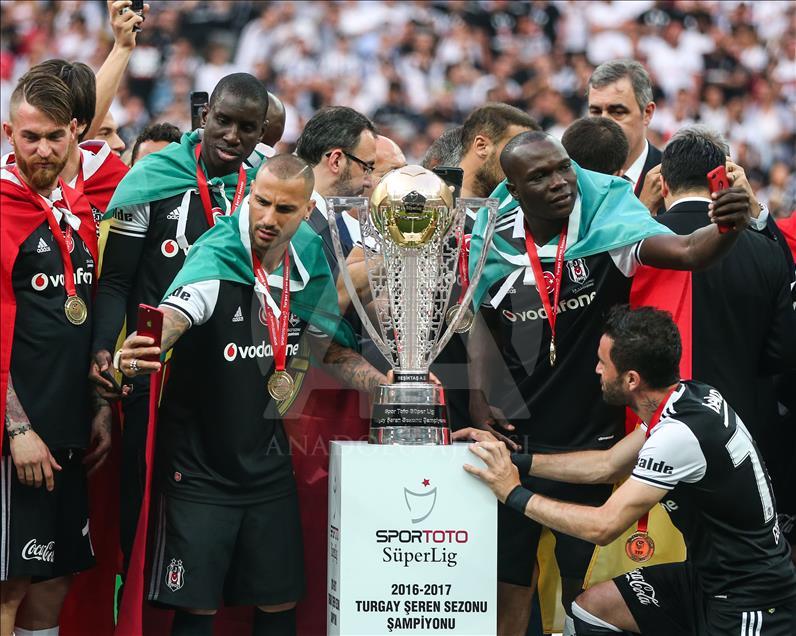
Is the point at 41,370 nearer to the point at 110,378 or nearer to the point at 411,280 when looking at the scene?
the point at 110,378

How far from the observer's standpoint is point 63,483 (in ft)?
12.7

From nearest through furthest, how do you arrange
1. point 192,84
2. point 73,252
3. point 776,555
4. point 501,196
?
point 776,555
point 73,252
point 501,196
point 192,84

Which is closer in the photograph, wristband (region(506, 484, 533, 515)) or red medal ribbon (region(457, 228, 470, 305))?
wristband (region(506, 484, 533, 515))

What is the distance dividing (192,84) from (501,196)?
382 inches

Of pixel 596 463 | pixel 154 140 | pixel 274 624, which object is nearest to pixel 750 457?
pixel 596 463

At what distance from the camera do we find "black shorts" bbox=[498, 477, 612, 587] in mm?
4062

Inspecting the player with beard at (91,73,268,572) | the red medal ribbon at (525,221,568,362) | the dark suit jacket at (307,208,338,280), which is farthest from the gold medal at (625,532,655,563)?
the player with beard at (91,73,268,572)

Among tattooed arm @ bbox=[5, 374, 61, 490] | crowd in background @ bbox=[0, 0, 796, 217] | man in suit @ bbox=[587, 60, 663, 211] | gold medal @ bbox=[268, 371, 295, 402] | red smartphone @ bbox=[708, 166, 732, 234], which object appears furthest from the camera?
crowd in background @ bbox=[0, 0, 796, 217]

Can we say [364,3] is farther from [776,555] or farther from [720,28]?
[776,555]

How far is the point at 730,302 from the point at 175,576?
2058 millimetres

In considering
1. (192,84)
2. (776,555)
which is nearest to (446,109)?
(192,84)

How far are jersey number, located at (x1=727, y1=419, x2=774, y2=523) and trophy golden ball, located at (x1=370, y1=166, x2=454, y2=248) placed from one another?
42.0 inches

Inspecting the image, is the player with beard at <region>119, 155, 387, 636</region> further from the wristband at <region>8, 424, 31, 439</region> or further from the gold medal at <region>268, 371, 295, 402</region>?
the wristband at <region>8, 424, 31, 439</region>

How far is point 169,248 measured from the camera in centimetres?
412
